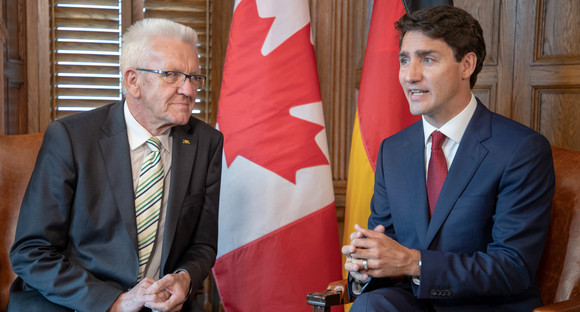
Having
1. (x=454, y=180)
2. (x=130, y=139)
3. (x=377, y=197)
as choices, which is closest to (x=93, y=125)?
(x=130, y=139)

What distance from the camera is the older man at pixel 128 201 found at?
5.95 feet

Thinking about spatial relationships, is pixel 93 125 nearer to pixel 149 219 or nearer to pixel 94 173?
pixel 94 173

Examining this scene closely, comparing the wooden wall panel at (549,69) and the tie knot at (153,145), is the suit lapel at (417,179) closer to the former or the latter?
the tie knot at (153,145)

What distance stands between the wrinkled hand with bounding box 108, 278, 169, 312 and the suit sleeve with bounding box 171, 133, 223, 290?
0.24 metres

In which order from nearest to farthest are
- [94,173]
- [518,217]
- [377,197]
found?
[518,217] → [94,173] → [377,197]

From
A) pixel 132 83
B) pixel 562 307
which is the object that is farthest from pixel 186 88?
pixel 562 307

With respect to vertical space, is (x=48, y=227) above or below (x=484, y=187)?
below

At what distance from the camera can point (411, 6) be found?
8.66ft

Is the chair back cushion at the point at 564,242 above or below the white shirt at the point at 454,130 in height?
below

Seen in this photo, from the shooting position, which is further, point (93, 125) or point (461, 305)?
point (93, 125)

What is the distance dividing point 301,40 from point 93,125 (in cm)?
117

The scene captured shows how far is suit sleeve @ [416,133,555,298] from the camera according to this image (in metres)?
1.73

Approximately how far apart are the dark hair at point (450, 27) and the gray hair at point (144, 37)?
774mm

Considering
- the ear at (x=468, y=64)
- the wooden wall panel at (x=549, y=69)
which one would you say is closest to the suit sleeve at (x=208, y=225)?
the ear at (x=468, y=64)
